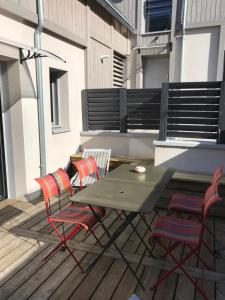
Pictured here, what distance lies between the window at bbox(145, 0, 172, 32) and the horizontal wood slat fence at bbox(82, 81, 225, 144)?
3.75 meters

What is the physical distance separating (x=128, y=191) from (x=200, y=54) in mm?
5772

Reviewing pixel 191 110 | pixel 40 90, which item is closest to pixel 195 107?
pixel 191 110

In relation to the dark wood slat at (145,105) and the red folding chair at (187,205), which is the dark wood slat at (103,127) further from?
the red folding chair at (187,205)

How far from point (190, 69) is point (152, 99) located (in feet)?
9.74

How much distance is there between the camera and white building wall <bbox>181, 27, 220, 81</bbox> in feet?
21.9

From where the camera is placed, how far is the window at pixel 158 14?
7.37 m

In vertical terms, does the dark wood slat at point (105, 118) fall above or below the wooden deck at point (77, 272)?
above

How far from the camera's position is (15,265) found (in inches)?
98.1

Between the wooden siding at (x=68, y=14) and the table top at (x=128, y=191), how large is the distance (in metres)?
2.92

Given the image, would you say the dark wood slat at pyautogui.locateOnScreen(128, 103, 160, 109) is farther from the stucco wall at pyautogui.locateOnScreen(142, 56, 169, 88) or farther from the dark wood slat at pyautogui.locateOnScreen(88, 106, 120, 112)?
the stucco wall at pyautogui.locateOnScreen(142, 56, 169, 88)

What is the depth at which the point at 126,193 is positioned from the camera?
7.82 feet

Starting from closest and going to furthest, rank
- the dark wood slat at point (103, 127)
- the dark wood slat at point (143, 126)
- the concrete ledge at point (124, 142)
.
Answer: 1. the dark wood slat at point (143, 126)
2. the concrete ledge at point (124, 142)
3. the dark wood slat at point (103, 127)

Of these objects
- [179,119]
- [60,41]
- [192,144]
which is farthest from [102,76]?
[192,144]

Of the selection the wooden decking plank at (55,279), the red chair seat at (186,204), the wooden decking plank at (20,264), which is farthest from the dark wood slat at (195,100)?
the wooden decking plank at (20,264)
